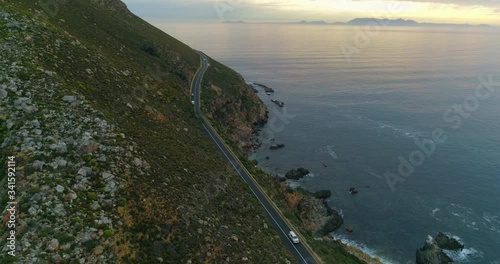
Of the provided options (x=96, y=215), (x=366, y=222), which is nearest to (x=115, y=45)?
(x=96, y=215)

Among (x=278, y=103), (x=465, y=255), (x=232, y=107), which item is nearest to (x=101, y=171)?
(x=465, y=255)

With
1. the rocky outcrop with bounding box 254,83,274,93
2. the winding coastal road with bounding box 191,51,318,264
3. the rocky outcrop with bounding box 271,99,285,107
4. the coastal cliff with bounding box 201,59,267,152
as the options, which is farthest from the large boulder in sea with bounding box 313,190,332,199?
the rocky outcrop with bounding box 254,83,274,93

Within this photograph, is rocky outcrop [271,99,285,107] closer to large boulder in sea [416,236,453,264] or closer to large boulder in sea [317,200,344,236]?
large boulder in sea [317,200,344,236]

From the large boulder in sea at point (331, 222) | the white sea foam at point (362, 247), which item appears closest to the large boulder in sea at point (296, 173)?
the large boulder in sea at point (331, 222)

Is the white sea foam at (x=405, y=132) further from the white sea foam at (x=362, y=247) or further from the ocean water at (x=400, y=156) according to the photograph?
the white sea foam at (x=362, y=247)

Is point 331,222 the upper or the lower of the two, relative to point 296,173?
Result: lower

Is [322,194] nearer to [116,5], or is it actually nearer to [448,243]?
[448,243]

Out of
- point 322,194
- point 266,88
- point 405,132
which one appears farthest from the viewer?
point 266,88
